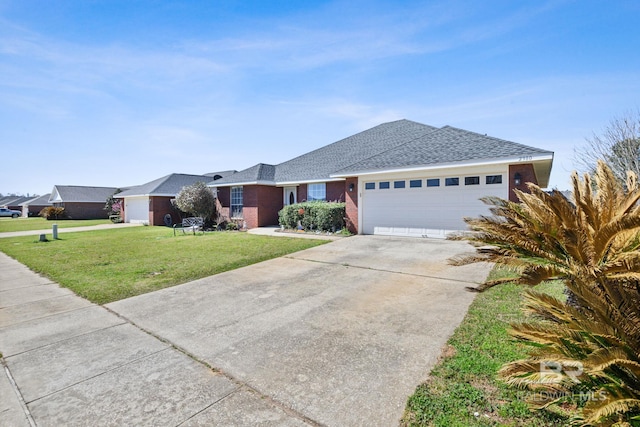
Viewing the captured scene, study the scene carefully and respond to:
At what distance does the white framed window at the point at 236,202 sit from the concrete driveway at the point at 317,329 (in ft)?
41.9

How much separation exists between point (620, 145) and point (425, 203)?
10.3 meters

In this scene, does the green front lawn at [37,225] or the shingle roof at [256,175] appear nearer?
the shingle roof at [256,175]

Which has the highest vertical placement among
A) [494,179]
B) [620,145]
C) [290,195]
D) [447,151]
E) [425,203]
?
[620,145]

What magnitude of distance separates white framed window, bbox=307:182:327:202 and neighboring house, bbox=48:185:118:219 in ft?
116

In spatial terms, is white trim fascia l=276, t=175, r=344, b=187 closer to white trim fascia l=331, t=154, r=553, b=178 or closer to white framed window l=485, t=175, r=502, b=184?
white trim fascia l=331, t=154, r=553, b=178

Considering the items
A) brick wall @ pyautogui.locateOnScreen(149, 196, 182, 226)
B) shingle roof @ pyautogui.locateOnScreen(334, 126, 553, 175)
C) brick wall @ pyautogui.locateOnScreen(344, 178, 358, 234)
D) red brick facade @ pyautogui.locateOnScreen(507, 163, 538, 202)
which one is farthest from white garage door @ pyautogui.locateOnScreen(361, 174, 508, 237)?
brick wall @ pyautogui.locateOnScreen(149, 196, 182, 226)

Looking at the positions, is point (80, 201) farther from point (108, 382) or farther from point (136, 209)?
point (108, 382)

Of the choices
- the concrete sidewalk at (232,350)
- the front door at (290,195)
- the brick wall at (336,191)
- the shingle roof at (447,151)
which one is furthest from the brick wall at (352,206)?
the concrete sidewalk at (232,350)

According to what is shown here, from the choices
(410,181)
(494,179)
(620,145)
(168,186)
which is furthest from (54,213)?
(620,145)

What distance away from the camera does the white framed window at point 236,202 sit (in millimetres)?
20734

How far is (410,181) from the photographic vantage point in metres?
13.3

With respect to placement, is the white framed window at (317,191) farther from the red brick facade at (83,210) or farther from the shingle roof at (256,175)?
the red brick facade at (83,210)

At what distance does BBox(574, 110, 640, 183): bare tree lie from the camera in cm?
1362

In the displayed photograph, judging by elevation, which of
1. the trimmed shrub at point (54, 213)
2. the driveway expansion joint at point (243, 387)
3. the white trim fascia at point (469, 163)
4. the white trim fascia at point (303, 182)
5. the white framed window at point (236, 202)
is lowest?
the driveway expansion joint at point (243, 387)
